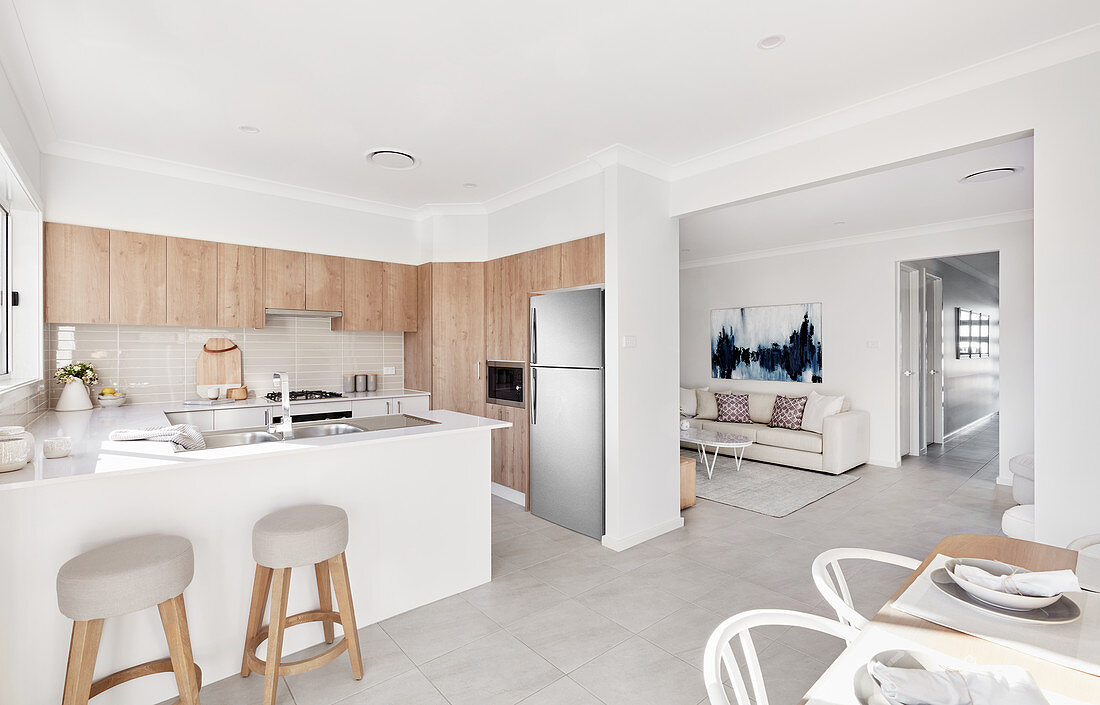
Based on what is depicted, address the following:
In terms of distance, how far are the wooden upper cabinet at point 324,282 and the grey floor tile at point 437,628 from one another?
A: 282 centimetres

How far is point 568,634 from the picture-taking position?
251 centimetres

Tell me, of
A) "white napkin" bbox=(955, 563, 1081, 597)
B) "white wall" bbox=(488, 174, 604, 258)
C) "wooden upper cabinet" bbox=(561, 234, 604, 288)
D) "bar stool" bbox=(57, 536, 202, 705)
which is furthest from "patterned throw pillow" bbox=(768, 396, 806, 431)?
"bar stool" bbox=(57, 536, 202, 705)

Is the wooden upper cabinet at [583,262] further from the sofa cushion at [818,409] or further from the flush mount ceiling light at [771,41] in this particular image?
the sofa cushion at [818,409]

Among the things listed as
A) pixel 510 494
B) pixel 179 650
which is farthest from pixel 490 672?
pixel 510 494

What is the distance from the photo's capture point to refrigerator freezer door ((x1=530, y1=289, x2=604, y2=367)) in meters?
3.73

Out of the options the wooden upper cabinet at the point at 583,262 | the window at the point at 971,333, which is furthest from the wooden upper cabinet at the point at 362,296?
the window at the point at 971,333

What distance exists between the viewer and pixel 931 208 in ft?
15.9

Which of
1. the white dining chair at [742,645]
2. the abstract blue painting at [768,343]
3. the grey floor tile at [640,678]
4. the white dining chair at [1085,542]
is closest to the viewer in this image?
the white dining chair at [742,645]

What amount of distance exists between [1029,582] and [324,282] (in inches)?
184

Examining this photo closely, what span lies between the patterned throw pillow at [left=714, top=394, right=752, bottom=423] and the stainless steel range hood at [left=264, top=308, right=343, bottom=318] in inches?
183

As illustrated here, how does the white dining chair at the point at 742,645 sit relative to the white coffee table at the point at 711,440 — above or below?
above

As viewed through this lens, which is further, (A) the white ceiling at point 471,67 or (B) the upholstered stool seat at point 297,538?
(A) the white ceiling at point 471,67

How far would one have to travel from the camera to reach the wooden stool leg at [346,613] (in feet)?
7.03

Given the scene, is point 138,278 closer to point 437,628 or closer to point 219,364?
point 219,364
